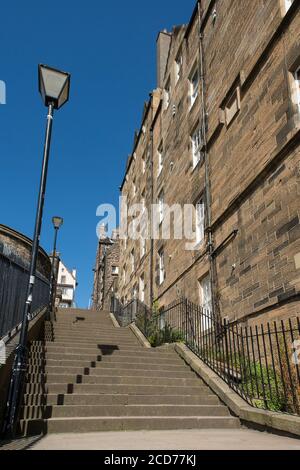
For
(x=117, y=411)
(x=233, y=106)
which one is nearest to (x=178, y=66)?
(x=233, y=106)

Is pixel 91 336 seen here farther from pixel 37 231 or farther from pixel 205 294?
pixel 37 231

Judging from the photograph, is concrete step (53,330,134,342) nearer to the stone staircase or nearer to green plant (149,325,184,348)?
green plant (149,325,184,348)

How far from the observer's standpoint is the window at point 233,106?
1231cm

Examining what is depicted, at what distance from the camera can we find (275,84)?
1021cm

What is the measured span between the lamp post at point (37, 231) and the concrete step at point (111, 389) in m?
Result: 1.03

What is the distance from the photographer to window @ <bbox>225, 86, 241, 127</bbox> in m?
12.3

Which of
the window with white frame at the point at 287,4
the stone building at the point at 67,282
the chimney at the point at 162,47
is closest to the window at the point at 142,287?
the chimney at the point at 162,47

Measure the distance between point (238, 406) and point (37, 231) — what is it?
4.61m

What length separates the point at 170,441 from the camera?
496cm

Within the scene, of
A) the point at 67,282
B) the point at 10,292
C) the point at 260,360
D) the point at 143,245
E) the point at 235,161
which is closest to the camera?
the point at 10,292

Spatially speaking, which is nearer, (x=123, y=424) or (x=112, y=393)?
(x=123, y=424)

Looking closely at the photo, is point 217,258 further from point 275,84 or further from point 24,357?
point 24,357

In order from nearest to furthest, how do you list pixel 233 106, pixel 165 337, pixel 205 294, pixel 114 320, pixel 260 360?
1. pixel 260 360
2. pixel 165 337
3. pixel 233 106
4. pixel 205 294
5. pixel 114 320

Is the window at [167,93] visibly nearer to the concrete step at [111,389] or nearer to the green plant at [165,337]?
the green plant at [165,337]
